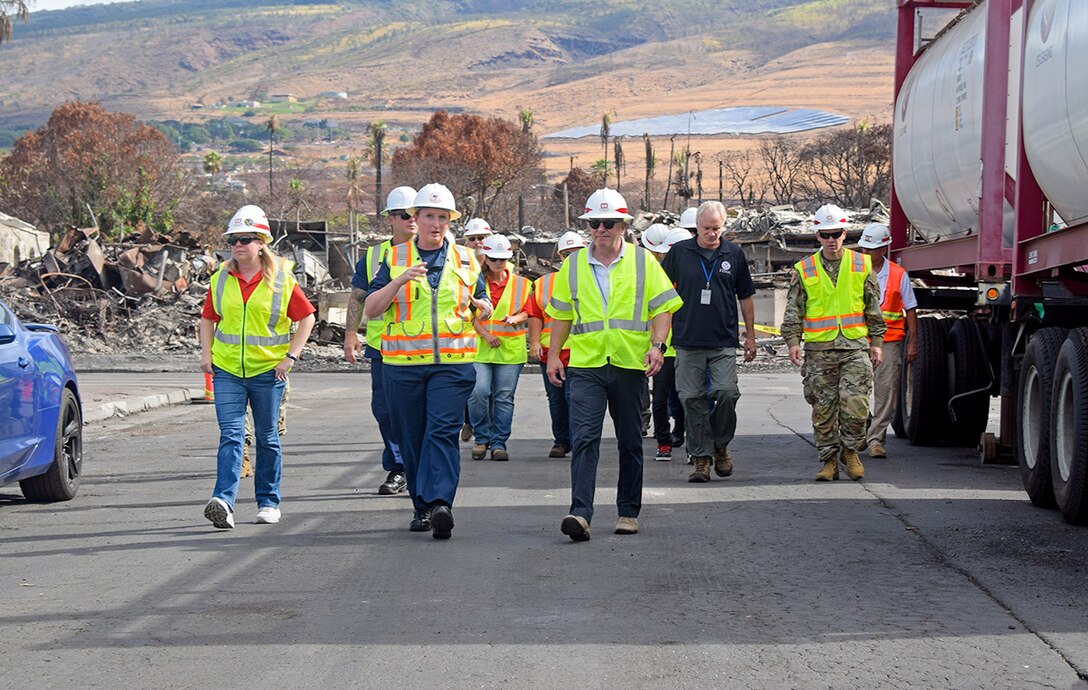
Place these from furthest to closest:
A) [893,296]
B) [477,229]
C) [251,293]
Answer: [477,229], [893,296], [251,293]

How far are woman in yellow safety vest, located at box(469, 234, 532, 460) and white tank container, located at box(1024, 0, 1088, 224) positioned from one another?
15.5 feet

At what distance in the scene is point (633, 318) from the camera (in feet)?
29.6

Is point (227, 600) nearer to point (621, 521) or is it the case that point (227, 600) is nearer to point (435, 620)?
point (435, 620)

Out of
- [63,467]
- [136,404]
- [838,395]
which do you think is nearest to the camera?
[63,467]

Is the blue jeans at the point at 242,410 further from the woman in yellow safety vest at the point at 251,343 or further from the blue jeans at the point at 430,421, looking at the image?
the blue jeans at the point at 430,421

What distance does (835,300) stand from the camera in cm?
1166

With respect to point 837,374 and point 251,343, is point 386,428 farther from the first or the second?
point 837,374

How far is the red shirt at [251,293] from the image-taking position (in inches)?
372

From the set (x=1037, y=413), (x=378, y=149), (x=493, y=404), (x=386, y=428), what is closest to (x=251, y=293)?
(x=386, y=428)

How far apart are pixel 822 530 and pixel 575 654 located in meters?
3.31

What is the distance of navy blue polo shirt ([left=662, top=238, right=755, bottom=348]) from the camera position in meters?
11.4

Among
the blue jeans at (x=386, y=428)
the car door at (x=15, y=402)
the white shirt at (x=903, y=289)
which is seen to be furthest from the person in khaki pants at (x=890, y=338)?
the car door at (x=15, y=402)

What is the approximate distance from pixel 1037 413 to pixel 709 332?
2.31 metres

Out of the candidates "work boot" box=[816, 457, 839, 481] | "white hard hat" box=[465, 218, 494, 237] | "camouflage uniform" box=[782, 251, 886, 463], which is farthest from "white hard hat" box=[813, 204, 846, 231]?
"white hard hat" box=[465, 218, 494, 237]
